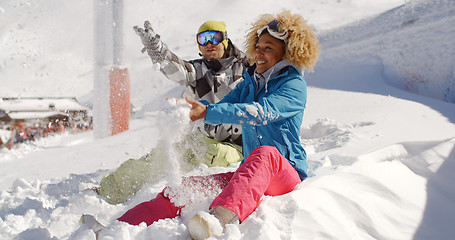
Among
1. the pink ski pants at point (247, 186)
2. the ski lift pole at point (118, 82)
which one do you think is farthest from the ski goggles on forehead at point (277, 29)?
the ski lift pole at point (118, 82)

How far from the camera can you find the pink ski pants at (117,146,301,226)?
1.40 m

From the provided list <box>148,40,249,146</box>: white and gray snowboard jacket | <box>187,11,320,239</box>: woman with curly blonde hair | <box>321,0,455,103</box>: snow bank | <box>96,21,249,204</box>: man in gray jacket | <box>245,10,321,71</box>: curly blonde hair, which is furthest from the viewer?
<box>321,0,455,103</box>: snow bank

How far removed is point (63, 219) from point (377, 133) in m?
2.87

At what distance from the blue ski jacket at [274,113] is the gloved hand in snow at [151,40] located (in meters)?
0.99

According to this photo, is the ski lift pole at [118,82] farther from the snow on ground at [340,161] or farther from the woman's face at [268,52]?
the woman's face at [268,52]

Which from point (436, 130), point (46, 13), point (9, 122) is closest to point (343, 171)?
point (436, 130)

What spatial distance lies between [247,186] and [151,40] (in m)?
1.65

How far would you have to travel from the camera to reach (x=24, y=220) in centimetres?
229

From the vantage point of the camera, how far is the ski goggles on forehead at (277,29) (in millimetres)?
1868

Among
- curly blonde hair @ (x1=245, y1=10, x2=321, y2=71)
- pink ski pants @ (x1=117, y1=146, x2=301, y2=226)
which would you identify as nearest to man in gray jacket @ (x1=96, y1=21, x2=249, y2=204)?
pink ski pants @ (x1=117, y1=146, x2=301, y2=226)

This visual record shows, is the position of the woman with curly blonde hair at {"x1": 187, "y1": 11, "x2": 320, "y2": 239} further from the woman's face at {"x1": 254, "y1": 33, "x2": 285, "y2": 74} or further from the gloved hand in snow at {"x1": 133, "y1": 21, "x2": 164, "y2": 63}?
the gloved hand in snow at {"x1": 133, "y1": 21, "x2": 164, "y2": 63}

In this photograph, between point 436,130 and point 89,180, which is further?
point 436,130

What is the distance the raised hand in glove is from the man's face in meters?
0.43

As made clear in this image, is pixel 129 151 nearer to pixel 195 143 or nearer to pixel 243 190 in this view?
pixel 195 143
